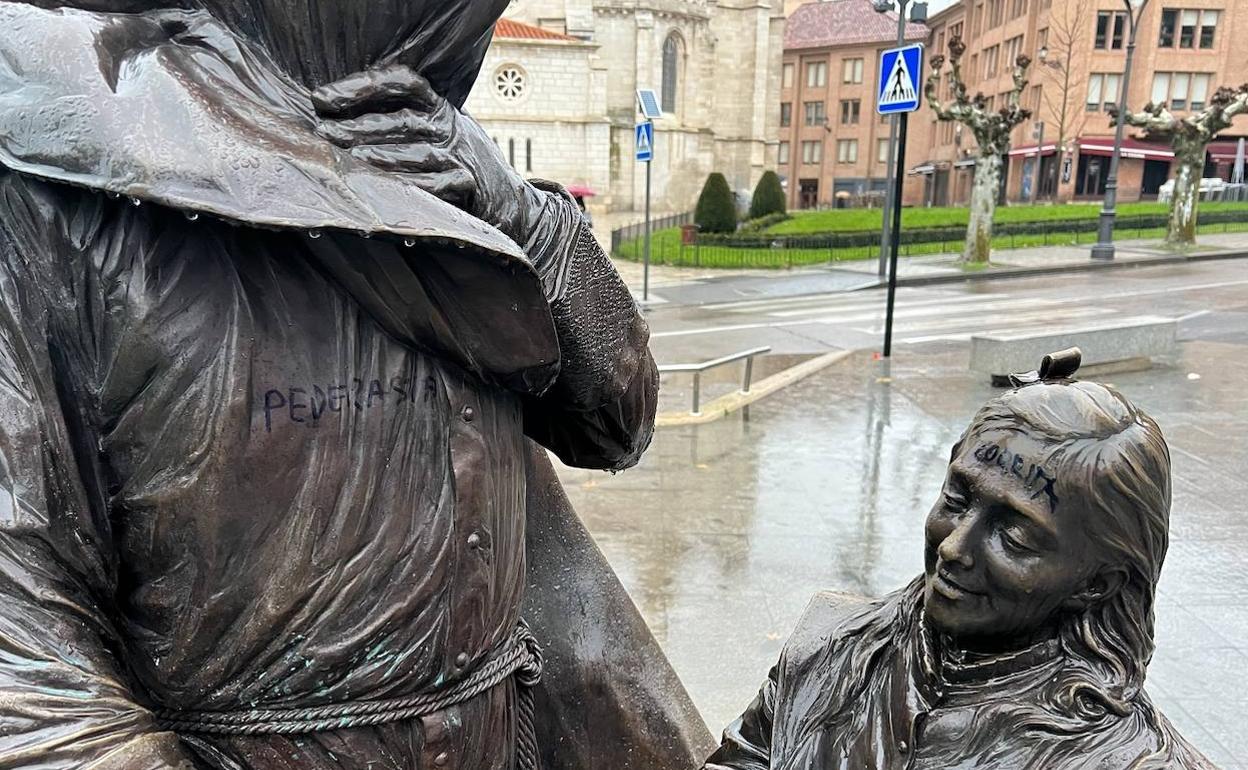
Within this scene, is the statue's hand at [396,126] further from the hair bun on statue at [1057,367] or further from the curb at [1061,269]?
the curb at [1061,269]

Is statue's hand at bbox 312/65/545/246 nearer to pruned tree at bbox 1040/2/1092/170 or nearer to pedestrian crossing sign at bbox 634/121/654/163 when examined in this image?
pedestrian crossing sign at bbox 634/121/654/163

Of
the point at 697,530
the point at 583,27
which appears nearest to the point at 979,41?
the point at 583,27

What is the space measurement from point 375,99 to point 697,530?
469cm

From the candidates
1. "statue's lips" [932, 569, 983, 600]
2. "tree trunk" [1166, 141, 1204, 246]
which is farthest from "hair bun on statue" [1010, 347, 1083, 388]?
"tree trunk" [1166, 141, 1204, 246]

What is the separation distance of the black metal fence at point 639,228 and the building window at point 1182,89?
22.4 metres

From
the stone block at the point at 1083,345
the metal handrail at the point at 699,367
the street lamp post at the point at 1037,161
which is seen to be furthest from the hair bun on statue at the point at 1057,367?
the street lamp post at the point at 1037,161

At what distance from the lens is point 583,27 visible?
36.3 metres

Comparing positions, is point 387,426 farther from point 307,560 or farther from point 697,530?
point 697,530

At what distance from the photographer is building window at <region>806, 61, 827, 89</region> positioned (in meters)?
61.3

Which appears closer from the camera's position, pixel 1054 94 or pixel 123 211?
pixel 123 211

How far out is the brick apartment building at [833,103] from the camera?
2330 inches

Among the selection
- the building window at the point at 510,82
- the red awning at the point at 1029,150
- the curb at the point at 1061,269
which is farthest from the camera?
the red awning at the point at 1029,150

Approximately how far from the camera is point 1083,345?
9.35 m

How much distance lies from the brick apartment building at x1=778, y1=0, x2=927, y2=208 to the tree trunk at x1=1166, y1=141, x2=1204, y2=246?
3673 cm
